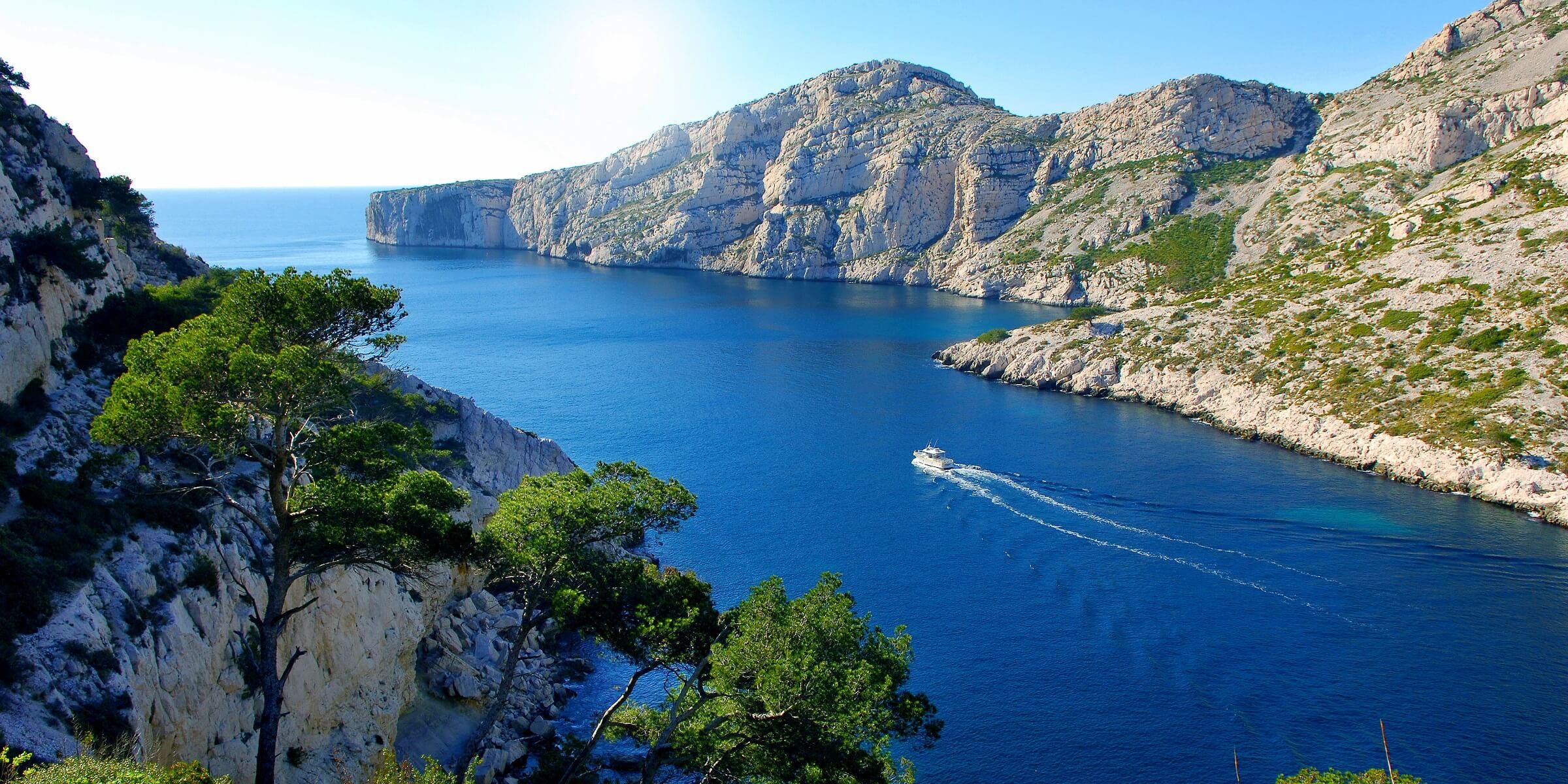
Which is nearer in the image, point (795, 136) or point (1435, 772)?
point (1435, 772)

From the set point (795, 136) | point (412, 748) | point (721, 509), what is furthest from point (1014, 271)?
point (412, 748)

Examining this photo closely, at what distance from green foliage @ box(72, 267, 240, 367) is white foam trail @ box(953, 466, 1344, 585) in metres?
45.1

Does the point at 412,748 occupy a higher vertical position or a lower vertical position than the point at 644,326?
lower

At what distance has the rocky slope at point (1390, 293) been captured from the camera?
199ft

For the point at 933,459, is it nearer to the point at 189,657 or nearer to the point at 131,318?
the point at 131,318

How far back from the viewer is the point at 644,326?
399 ft

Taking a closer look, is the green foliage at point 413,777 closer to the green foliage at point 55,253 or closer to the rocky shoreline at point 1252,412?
the green foliage at point 55,253

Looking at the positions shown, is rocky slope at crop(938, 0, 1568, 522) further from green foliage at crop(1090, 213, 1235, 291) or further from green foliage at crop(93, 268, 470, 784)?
green foliage at crop(93, 268, 470, 784)

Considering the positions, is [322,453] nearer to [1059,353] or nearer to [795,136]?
[1059,353]

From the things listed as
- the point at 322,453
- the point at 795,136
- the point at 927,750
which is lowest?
the point at 927,750

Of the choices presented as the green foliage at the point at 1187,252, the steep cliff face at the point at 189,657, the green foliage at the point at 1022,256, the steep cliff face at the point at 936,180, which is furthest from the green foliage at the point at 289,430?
the green foliage at the point at 1022,256

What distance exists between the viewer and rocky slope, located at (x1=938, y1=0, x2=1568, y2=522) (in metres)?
60.7

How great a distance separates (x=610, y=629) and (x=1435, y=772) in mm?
29376

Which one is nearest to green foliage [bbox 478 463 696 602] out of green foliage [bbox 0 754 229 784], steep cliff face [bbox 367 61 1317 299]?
green foliage [bbox 0 754 229 784]
